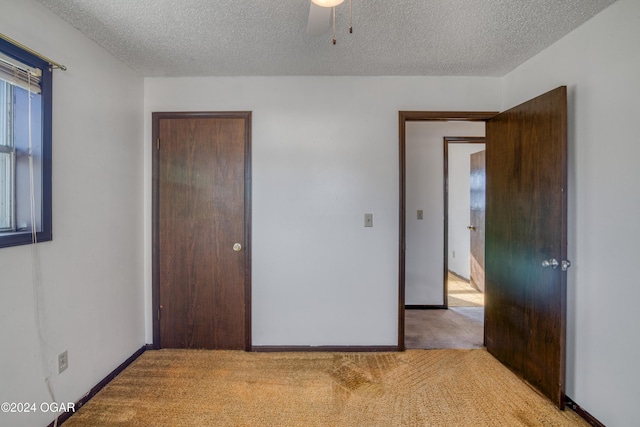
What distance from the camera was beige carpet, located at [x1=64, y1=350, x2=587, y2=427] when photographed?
1.71m

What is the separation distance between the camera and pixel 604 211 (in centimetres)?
163

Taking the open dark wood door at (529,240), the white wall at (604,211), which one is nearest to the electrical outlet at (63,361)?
the open dark wood door at (529,240)

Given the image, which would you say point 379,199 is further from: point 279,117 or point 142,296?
point 142,296

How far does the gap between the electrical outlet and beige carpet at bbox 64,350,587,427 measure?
12.0 inches

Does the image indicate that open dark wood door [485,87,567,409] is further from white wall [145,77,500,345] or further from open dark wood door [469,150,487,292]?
open dark wood door [469,150,487,292]

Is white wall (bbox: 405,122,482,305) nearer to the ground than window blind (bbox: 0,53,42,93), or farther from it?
nearer to the ground

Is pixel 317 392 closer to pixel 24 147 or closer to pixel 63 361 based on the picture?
pixel 63 361

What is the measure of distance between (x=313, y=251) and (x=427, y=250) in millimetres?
1736

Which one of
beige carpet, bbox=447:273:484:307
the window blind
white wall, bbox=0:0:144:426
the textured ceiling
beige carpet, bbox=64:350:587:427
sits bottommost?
beige carpet, bbox=64:350:587:427

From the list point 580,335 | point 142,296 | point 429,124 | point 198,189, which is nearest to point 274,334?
point 142,296

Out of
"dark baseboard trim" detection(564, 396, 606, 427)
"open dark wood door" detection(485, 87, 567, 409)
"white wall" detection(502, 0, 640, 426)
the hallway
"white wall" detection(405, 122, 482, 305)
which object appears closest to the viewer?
"white wall" detection(502, 0, 640, 426)

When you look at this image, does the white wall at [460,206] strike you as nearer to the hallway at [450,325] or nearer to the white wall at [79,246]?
the hallway at [450,325]

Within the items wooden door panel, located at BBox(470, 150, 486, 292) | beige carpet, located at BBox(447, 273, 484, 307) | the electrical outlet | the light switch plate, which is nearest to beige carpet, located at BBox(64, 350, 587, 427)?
the electrical outlet

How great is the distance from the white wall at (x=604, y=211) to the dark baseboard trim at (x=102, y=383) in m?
3.03
